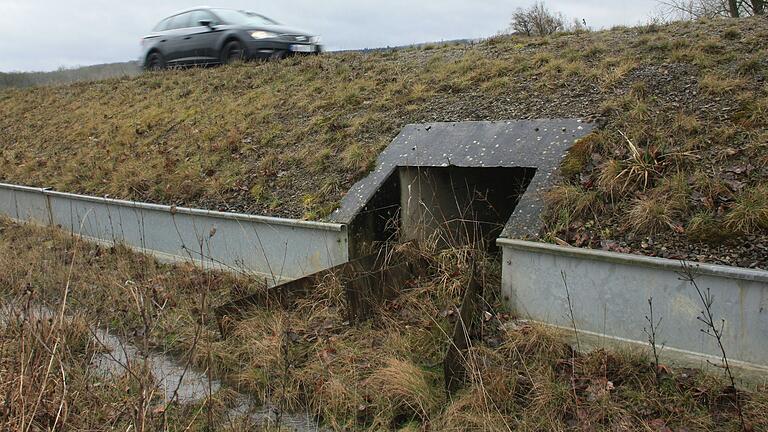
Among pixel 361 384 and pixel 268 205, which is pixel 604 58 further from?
pixel 361 384

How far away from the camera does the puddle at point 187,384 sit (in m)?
3.84

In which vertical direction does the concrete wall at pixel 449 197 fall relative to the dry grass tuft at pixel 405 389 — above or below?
above

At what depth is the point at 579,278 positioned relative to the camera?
4297 millimetres

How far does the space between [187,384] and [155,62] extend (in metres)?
12.0

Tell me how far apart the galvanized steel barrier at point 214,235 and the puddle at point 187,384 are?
→ 1089 millimetres

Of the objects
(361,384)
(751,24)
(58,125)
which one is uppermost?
(751,24)

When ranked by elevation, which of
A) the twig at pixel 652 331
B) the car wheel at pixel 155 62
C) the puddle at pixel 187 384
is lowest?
the puddle at pixel 187 384

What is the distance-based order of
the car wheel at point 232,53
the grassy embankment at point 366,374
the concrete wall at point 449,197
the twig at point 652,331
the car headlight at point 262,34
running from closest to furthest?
the grassy embankment at point 366,374 → the twig at point 652,331 → the concrete wall at point 449,197 → the car headlight at point 262,34 → the car wheel at point 232,53

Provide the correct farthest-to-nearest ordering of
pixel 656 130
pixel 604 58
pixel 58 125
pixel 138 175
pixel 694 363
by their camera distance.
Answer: pixel 58 125 → pixel 138 175 → pixel 604 58 → pixel 656 130 → pixel 694 363

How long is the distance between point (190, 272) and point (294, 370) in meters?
2.67

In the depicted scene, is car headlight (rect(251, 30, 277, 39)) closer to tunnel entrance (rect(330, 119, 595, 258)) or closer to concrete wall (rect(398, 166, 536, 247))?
tunnel entrance (rect(330, 119, 595, 258))

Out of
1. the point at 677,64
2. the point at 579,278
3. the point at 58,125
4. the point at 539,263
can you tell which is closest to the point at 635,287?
the point at 579,278

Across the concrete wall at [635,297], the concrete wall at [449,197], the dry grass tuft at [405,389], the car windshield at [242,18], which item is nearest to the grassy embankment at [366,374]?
the dry grass tuft at [405,389]

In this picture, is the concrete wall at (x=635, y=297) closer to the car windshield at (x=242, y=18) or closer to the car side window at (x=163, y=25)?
the car windshield at (x=242, y=18)
